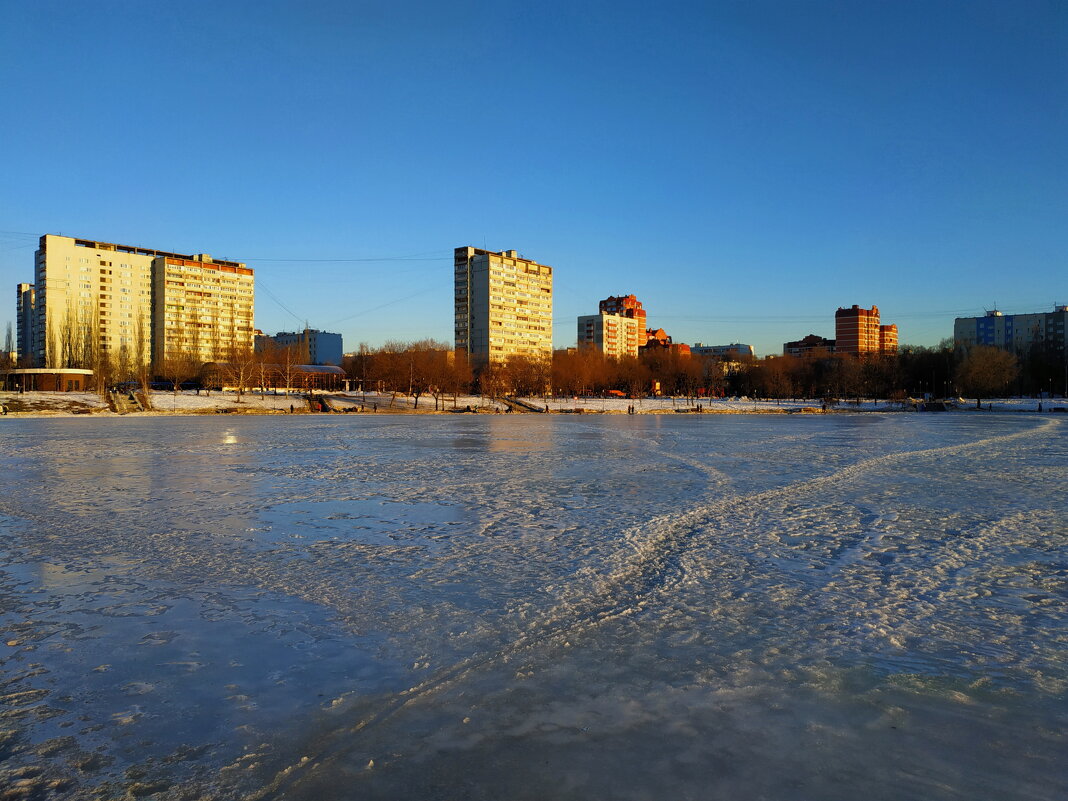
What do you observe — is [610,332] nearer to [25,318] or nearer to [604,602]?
[25,318]

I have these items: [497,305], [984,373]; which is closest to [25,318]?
[497,305]

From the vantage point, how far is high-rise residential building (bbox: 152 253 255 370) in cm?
11494

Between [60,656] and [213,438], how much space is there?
22348mm

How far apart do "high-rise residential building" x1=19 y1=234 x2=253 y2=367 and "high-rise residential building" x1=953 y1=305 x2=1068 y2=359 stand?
135 metres

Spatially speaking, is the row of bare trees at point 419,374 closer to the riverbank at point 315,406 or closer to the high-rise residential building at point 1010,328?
the riverbank at point 315,406

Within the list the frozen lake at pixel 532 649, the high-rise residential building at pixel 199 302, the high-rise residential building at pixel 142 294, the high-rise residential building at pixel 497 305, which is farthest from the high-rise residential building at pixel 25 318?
the frozen lake at pixel 532 649

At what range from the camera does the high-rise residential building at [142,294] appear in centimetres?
10875

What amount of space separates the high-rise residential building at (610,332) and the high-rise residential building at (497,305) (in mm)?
40270

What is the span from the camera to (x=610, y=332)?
603 ft

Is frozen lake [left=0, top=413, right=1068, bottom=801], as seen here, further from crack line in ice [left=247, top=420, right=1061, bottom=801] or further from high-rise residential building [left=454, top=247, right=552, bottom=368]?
high-rise residential building [left=454, top=247, right=552, bottom=368]

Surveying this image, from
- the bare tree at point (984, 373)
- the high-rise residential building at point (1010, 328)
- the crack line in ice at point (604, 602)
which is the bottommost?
the crack line in ice at point (604, 602)

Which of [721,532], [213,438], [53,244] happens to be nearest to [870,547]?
[721,532]

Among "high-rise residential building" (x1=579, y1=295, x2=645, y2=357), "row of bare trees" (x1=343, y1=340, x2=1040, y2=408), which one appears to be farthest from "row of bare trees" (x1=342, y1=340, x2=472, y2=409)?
"high-rise residential building" (x1=579, y1=295, x2=645, y2=357)

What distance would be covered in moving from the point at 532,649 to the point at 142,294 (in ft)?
424
